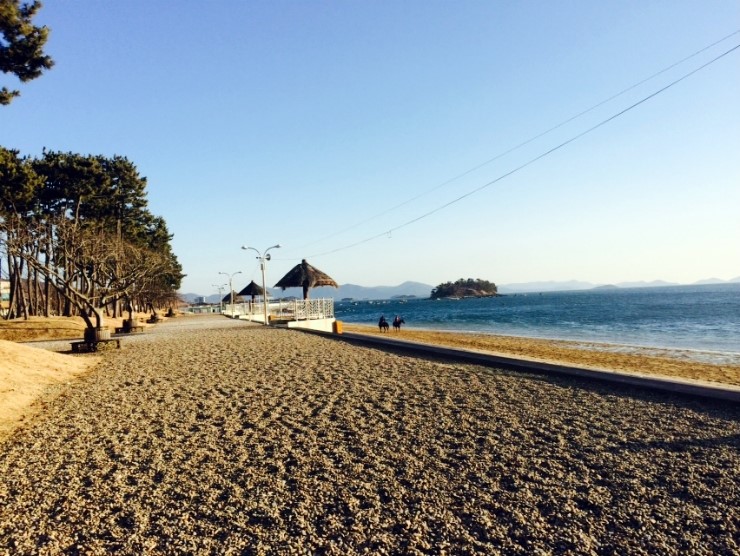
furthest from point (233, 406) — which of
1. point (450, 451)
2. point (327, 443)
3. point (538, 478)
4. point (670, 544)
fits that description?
point (670, 544)

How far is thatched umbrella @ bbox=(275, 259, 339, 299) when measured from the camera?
31109 millimetres

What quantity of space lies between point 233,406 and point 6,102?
453 inches

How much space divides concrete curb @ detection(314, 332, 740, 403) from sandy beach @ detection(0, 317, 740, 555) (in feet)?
0.96

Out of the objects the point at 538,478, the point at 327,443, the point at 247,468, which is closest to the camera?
the point at 538,478

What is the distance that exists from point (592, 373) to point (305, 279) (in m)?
23.7

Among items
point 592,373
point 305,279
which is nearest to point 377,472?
point 592,373

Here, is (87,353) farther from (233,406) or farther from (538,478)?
(538,478)

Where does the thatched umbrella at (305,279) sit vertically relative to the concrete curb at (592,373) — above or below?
above

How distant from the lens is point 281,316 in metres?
32.7

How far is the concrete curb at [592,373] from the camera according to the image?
24.4 feet

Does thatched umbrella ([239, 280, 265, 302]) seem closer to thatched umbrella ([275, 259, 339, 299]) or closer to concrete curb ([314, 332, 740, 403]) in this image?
thatched umbrella ([275, 259, 339, 299])

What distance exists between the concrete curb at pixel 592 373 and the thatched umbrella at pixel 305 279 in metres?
15.5

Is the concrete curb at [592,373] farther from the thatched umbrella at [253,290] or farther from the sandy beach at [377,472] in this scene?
the thatched umbrella at [253,290]

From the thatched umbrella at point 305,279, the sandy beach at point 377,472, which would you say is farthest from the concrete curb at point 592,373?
the thatched umbrella at point 305,279
